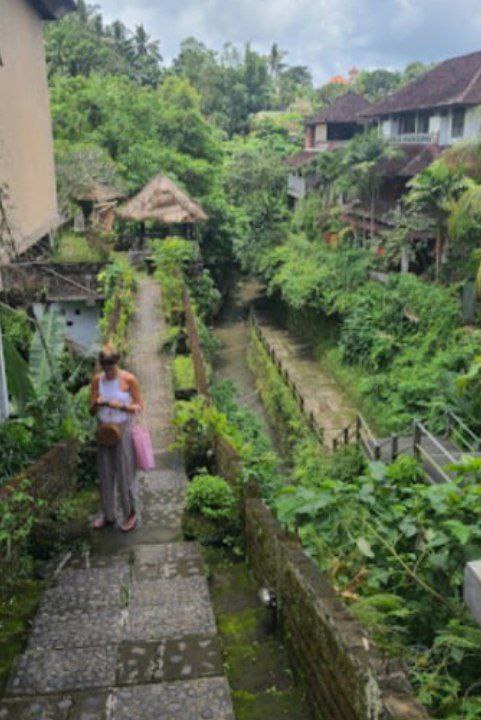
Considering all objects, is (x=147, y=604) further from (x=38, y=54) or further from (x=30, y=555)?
(x=38, y=54)

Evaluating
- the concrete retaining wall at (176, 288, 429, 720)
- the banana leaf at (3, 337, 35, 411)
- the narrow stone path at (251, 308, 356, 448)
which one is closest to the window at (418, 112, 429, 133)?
the narrow stone path at (251, 308, 356, 448)

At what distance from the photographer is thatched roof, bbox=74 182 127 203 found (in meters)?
25.2

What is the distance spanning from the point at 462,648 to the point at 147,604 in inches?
95.5

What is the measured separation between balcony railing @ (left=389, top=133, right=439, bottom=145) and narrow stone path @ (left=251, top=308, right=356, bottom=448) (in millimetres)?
10369

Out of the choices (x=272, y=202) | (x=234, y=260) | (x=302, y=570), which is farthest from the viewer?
(x=272, y=202)

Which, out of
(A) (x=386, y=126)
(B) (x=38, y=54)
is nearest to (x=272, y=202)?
(A) (x=386, y=126)

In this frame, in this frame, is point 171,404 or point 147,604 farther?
point 171,404

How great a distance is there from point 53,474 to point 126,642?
3145 millimetres

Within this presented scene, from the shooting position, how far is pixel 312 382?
25.0 meters

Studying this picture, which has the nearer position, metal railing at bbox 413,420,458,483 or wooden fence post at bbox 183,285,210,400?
wooden fence post at bbox 183,285,210,400

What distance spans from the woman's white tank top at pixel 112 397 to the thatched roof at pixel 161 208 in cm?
1751

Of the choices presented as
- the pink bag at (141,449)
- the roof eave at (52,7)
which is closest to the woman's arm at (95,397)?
the pink bag at (141,449)

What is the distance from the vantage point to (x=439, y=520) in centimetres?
490

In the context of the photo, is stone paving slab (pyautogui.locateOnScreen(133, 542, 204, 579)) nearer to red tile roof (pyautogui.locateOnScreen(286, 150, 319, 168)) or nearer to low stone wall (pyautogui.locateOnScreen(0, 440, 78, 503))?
low stone wall (pyautogui.locateOnScreen(0, 440, 78, 503))
